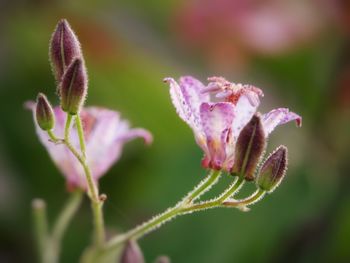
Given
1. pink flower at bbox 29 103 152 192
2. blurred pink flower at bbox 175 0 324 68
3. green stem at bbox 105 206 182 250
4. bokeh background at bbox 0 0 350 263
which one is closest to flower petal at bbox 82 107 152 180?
pink flower at bbox 29 103 152 192

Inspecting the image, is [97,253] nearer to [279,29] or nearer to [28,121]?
[28,121]

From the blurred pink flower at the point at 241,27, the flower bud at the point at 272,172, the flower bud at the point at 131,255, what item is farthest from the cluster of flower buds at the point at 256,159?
the blurred pink flower at the point at 241,27

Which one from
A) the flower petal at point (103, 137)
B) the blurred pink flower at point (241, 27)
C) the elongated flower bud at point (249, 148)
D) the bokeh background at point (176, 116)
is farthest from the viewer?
the blurred pink flower at point (241, 27)

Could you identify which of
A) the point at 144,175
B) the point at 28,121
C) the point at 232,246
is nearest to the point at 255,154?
the point at 232,246

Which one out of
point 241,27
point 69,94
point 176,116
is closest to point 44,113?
point 69,94

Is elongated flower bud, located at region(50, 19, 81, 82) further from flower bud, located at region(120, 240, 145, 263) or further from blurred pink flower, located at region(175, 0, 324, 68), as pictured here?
blurred pink flower, located at region(175, 0, 324, 68)

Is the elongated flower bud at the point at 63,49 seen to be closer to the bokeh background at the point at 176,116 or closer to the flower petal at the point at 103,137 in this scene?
the flower petal at the point at 103,137
